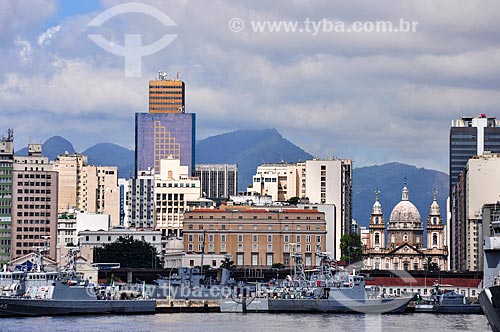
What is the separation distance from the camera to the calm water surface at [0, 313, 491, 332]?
4948 inches

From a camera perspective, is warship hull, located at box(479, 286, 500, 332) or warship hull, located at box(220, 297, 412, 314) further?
warship hull, located at box(220, 297, 412, 314)

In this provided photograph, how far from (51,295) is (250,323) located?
22.0 meters

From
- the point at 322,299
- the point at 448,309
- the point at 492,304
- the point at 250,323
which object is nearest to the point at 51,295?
the point at 250,323

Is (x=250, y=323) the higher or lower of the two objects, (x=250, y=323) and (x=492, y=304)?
the lower

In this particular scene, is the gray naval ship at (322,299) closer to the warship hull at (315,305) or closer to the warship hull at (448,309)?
the warship hull at (315,305)

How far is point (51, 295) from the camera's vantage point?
144125 mm

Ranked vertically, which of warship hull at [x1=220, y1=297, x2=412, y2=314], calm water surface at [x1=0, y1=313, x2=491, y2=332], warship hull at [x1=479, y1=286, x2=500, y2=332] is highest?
warship hull at [x1=479, y1=286, x2=500, y2=332]

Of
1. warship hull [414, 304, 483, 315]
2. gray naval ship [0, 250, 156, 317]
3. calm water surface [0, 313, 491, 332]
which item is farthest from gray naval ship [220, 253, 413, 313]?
gray naval ship [0, 250, 156, 317]

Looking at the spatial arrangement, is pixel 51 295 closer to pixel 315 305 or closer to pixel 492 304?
pixel 315 305

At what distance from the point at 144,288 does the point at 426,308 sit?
3407 centimetres

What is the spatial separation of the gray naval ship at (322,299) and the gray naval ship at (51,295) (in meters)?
16.1

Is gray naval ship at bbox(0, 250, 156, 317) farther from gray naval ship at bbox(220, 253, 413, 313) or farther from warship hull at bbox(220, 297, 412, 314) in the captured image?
gray naval ship at bbox(220, 253, 413, 313)

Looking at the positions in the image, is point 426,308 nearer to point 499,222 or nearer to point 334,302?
point 334,302

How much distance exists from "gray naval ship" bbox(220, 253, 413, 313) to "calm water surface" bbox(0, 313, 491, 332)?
441 cm
